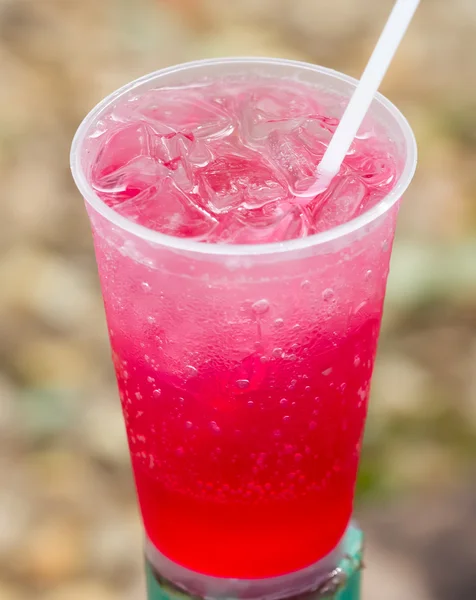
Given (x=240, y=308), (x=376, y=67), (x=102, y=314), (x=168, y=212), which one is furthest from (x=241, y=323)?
(x=102, y=314)

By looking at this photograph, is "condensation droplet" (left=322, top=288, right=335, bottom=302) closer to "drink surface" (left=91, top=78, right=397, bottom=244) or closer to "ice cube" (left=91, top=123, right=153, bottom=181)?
"drink surface" (left=91, top=78, right=397, bottom=244)

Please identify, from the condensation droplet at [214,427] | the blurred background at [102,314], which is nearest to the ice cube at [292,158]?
the condensation droplet at [214,427]

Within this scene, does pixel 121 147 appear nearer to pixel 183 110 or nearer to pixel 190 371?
pixel 183 110

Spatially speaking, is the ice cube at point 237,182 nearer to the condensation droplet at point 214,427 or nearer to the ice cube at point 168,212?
the ice cube at point 168,212

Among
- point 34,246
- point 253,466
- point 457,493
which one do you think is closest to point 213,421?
point 253,466

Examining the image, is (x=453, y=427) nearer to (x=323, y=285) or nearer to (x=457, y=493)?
(x=457, y=493)

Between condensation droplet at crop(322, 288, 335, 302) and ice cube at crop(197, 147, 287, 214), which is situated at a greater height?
ice cube at crop(197, 147, 287, 214)

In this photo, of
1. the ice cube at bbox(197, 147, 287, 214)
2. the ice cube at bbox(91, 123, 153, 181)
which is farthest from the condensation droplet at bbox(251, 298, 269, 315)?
the ice cube at bbox(91, 123, 153, 181)

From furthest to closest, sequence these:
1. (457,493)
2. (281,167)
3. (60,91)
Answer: (60,91), (457,493), (281,167)
